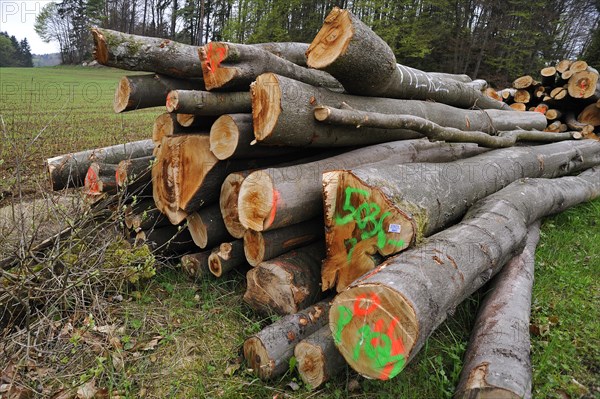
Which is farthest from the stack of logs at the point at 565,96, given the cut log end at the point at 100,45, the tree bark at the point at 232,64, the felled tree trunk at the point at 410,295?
the cut log end at the point at 100,45

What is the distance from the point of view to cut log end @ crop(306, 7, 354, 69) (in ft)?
9.09

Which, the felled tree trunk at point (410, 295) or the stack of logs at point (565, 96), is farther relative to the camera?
the stack of logs at point (565, 96)

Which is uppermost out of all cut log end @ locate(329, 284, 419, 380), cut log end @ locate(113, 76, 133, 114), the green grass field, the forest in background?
the forest in background

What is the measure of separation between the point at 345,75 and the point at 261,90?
0.80m

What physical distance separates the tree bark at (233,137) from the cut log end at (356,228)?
0.80 m

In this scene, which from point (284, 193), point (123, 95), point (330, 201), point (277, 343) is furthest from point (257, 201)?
point (123, 95)

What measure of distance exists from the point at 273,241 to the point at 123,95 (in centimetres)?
196

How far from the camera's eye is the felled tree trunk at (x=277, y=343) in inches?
89.2

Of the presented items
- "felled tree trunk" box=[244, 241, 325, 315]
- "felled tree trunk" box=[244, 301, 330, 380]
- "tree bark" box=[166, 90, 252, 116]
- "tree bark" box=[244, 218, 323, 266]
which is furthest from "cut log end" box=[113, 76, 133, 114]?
"felled tree trunk" box=[244, 301, 330, 380]

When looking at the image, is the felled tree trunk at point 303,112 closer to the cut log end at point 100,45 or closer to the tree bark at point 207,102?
the tree bark at point 207,102

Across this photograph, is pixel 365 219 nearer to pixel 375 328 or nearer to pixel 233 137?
pixel 375 328

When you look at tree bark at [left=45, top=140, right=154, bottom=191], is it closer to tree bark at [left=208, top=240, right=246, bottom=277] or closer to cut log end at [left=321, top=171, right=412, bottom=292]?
tree bark at [left=208, top=240, right=246, bottom=277]

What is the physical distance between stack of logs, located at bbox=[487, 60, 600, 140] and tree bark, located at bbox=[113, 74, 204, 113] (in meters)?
7.59

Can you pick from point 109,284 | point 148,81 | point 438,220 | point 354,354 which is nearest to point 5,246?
point 109,284
